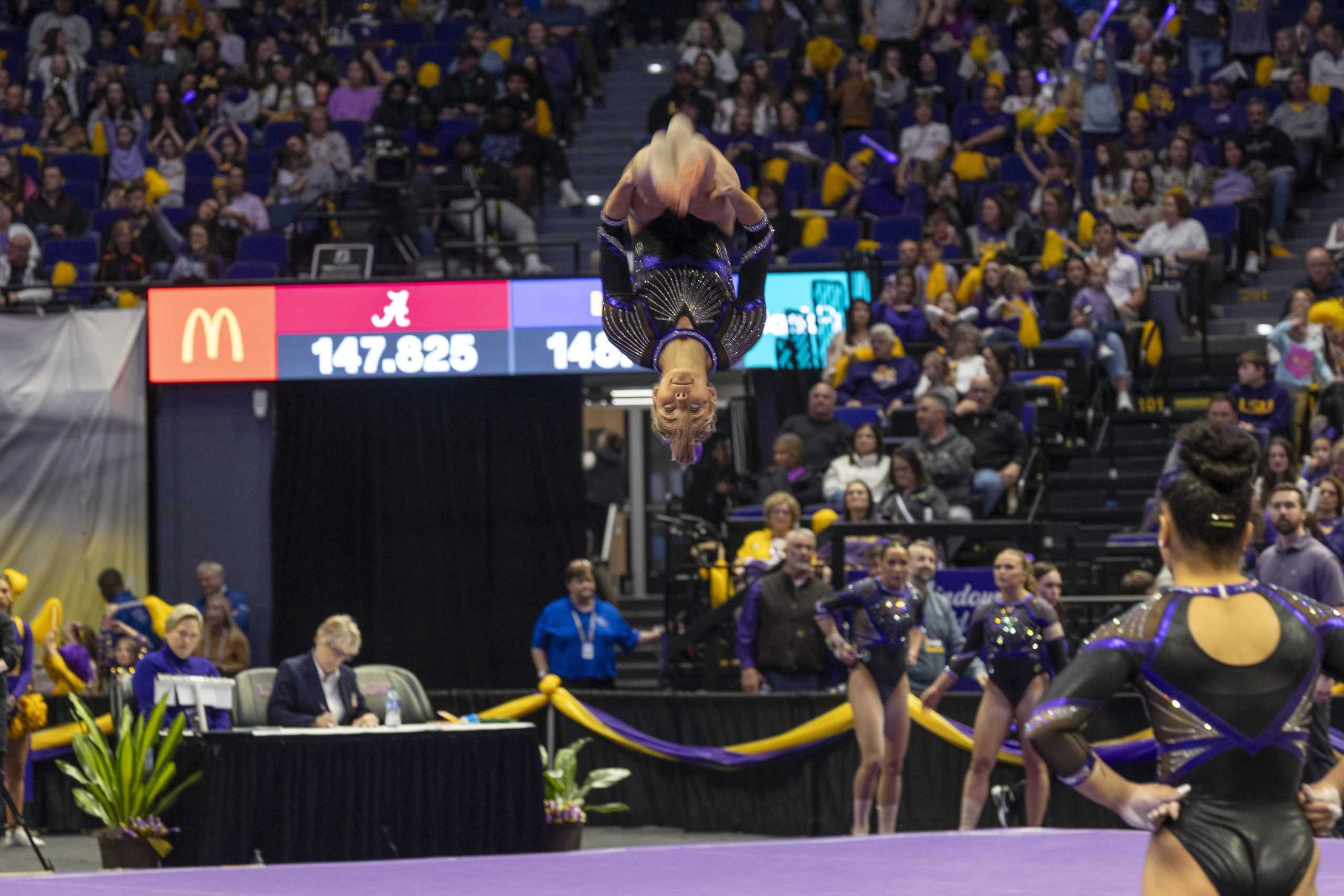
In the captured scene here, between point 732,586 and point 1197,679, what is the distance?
27.4 feet

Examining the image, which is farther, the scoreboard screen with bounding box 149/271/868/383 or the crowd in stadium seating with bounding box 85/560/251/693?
the scoreboard screen with bounding box 149/271/868/383

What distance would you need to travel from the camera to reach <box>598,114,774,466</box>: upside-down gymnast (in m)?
6.23

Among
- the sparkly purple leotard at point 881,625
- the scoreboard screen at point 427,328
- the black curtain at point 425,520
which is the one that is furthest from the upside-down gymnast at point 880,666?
the black curtain at point 425,520

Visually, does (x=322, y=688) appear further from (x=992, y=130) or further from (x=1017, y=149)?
(x=992, y=130)

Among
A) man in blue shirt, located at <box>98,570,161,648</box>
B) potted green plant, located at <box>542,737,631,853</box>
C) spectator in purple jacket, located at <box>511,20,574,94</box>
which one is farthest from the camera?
spectator in purple jacket, located at <box>511,20,574,94</box>

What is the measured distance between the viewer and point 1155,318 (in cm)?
1414

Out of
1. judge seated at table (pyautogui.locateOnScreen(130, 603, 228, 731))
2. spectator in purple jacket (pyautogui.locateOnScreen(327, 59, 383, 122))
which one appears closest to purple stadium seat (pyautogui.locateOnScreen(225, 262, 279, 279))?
spectator in purple jacket (pyautogui.locateOnScreen(327, 59, 383, 122))

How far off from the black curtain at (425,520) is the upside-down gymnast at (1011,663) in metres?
5.79

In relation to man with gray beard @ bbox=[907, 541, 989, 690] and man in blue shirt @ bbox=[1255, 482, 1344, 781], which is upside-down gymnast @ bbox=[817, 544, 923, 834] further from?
man in blue shirt @ bbox=[1255, 482, 1344, 781]

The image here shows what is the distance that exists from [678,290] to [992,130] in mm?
9916

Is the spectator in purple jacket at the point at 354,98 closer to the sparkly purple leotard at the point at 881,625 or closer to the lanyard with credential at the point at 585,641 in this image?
the lanyard with credential at the point at 585,641

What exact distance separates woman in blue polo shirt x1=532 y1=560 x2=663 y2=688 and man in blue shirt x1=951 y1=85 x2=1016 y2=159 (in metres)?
5.95

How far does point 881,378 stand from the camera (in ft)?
43.7

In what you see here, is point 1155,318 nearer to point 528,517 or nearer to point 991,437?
point 991,437
